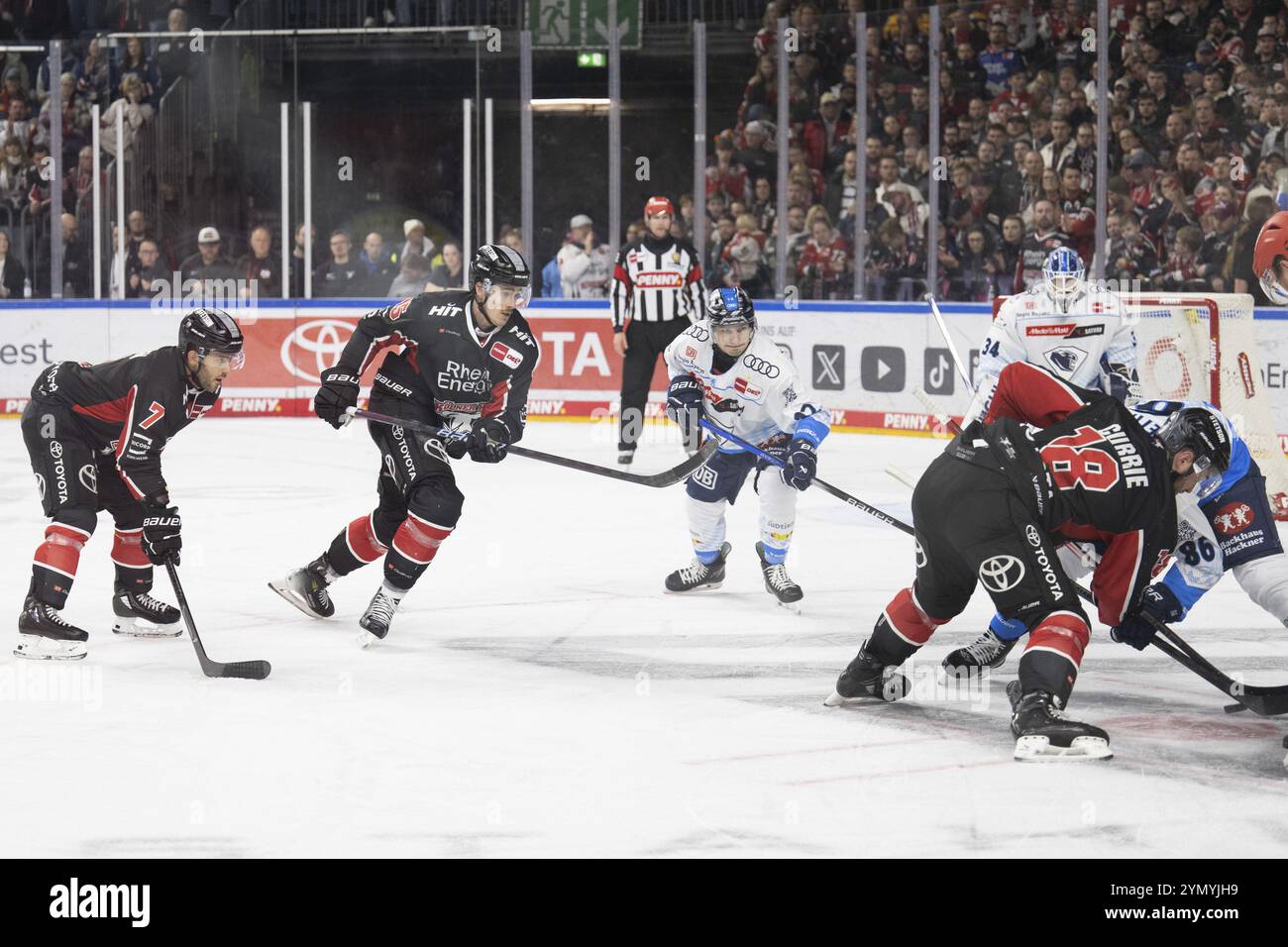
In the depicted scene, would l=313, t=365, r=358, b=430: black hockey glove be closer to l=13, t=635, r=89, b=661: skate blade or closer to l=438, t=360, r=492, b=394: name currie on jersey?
l=438, t=360, r=492, b=394: name currie on jersey

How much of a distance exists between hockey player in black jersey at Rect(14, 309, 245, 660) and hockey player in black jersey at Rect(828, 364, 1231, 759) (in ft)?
6.55

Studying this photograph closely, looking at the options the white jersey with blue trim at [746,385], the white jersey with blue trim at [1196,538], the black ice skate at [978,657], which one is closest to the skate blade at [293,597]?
the white jersey with blue trim at [746,385]

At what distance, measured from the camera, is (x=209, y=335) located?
4461mm

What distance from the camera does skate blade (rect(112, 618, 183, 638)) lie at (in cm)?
496

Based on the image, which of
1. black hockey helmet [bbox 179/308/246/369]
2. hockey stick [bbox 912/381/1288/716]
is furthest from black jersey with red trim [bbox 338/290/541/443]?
hockey stick [bbox 912/381/1288/716]

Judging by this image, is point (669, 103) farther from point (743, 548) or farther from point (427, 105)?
point (743, 548)

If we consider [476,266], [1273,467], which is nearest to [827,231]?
[1273,467]

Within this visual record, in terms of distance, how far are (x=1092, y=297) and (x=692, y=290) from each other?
14.0 feet

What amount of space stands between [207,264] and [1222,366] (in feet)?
21.9

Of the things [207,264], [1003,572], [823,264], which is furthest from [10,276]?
[1003,572]

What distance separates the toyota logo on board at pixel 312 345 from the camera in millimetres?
11156

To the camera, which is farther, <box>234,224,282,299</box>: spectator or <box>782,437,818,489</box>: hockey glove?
<box>234,224,282,299</box>: spectator

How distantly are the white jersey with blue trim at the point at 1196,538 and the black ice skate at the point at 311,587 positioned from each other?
248 cm

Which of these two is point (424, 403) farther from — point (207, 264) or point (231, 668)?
point (207, 264)
